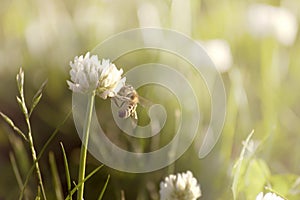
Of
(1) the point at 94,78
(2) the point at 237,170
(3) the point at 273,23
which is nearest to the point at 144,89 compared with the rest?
(3) the point at 273,23

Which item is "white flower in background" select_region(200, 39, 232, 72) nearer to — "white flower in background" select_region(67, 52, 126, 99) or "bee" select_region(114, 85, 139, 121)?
"bee" select_region(114, 85, 139, 121)

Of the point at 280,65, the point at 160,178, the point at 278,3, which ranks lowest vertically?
the point at 160,178

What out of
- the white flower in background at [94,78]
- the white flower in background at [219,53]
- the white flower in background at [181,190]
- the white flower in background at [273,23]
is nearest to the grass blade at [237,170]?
the white flower in background at [181,190]

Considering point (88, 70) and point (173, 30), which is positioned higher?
point (173, 30)

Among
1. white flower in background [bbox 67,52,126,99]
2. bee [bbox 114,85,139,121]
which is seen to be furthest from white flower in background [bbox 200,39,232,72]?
white flower in background [bbox 67,52,126,99]

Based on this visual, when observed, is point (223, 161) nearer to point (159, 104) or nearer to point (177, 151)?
point (177, 151)

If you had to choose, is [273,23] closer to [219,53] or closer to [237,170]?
[219,53]

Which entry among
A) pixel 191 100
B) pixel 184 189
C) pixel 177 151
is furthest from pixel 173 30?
pixel 184 189
